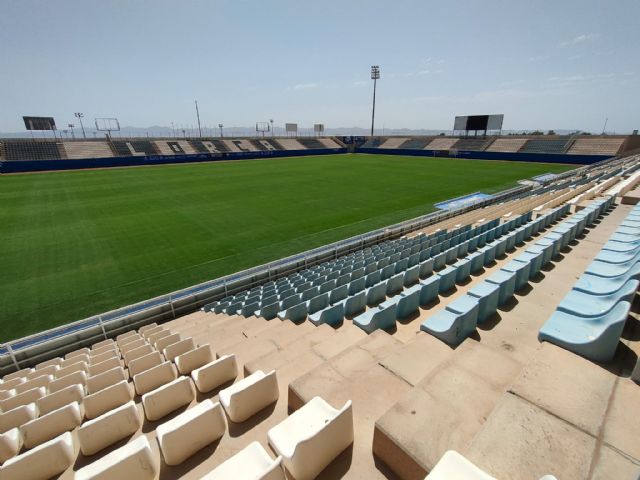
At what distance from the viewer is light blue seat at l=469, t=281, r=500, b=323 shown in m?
5.16

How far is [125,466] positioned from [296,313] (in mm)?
5355

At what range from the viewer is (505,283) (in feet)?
18.8

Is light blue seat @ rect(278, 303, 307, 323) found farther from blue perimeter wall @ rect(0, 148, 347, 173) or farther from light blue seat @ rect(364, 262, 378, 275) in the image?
blue perimeter wall @ rect(0, 148, 347, 173)

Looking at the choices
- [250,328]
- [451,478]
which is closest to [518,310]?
[451,478]

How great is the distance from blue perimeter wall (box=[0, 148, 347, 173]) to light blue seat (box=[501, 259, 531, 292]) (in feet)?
197

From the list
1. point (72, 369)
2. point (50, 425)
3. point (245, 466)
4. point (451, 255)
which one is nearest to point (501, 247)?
point (451, 255)

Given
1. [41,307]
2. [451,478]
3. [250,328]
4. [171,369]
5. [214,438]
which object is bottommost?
[41,307]

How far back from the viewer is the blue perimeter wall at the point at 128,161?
147 ft

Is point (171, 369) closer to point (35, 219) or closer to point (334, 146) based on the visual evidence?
point (35, 219)

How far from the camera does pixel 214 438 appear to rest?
3.50m

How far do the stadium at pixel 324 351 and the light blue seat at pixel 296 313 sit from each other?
0.12 ft

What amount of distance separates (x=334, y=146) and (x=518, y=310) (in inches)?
3209

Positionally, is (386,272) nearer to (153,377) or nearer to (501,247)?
(501,247)

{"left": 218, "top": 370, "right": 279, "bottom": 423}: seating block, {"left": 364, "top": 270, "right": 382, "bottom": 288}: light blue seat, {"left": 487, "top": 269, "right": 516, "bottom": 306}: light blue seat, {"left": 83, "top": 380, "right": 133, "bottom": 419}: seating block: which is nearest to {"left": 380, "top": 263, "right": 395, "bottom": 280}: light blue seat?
{"left": 364, "top": 270, "right": 382, "bottom": 288}: light blue seat
